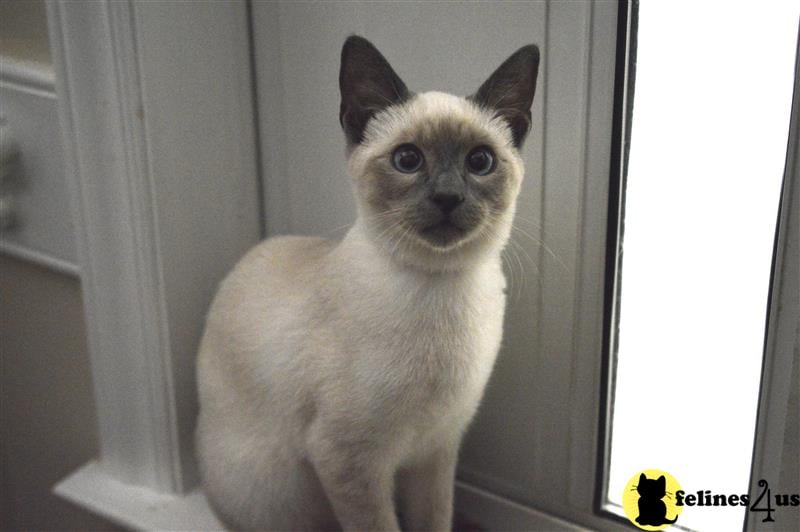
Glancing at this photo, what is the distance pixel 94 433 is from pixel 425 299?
0.70 meters

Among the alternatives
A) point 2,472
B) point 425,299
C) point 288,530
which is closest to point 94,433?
point 2,472

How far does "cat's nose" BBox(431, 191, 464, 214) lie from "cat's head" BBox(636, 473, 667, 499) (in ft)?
1.34

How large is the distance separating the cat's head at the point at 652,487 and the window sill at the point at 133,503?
21.9 inches

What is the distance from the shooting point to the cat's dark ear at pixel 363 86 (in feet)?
2.57

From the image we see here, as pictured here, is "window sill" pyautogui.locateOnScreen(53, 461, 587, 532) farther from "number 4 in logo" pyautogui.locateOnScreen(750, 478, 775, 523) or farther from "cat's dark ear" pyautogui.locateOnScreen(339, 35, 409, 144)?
"cat's dark ear" pyautogui.locateOnScreen(339, 35, 409, 144)

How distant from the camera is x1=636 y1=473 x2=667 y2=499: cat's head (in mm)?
910

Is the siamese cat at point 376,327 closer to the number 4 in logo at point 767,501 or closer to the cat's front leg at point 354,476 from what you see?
the cat's front leg at point 354,476

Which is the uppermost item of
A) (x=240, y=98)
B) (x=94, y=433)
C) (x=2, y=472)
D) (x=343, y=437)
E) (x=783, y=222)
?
(x=240, y=98)

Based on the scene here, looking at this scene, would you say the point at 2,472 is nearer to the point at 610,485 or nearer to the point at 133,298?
the point at 133,298

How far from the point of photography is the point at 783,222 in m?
0.77

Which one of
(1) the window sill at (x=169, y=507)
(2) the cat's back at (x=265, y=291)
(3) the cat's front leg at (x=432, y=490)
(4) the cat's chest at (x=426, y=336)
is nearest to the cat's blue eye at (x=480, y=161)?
(4) the cat's chest at (x=426, y=336)

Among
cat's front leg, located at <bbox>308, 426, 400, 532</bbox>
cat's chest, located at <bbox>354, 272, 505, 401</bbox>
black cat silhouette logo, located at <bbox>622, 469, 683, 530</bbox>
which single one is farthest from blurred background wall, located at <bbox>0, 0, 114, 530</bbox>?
black cat silhouette logo, located at <bbox>622, 469, 683, 530</bbox>

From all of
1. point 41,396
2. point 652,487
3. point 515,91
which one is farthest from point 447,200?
point 41,396

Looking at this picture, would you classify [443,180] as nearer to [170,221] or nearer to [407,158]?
[407,158]
